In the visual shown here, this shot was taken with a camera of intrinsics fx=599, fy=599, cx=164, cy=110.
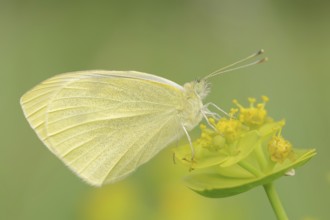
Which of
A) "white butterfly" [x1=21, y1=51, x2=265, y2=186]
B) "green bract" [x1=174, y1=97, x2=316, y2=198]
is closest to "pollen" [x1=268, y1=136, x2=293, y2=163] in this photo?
"green bract" [x1=174, y1=97, x2=316, y2=198]

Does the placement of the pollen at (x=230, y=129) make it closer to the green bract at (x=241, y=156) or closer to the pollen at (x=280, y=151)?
the green bract at (x=241, y=156)

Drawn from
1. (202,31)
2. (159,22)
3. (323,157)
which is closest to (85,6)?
(159,22)

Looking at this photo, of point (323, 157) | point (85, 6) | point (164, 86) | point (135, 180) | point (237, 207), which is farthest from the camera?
point (85, 6)

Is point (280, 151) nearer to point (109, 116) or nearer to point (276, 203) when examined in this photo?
point (276, 203)

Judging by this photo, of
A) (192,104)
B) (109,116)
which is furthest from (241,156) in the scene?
(109,116)

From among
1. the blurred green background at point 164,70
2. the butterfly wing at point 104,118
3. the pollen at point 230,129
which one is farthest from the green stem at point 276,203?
the blurred green background at point 164,70

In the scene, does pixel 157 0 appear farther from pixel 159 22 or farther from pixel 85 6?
pixel 85 6

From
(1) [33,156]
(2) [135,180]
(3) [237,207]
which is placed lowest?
(3) [237,207]

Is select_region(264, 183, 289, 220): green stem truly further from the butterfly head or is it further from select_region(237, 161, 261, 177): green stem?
the butterfly head
